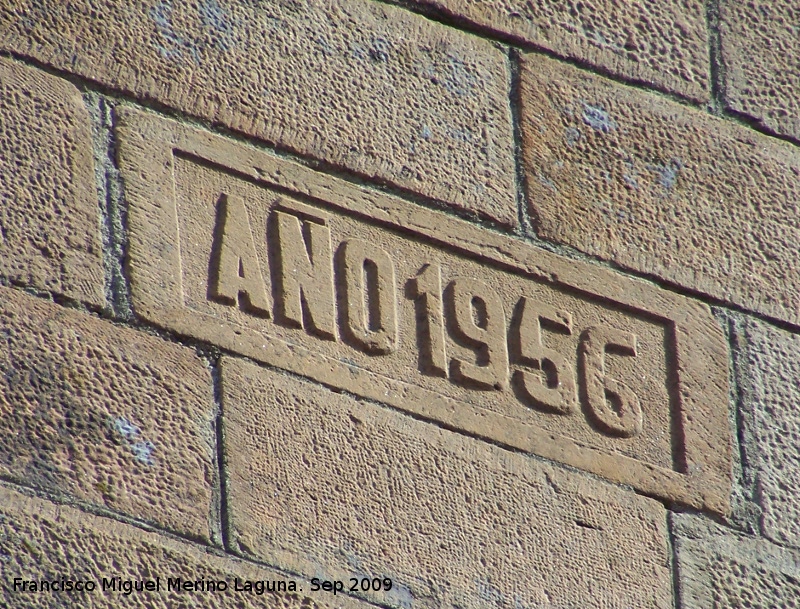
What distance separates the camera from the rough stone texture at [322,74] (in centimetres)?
267

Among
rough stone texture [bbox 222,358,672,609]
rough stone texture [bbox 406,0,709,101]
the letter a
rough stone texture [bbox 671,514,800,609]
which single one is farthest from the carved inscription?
rough stone texture [bbox 406,0,709,101]

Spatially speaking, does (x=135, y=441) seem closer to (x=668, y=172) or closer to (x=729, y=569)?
(x=729, y=569)

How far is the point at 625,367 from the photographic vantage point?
2881 mm

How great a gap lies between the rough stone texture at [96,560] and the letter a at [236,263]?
0.40 m

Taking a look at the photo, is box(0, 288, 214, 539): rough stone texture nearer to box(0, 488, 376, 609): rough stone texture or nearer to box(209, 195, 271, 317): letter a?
box(0, 488, 376, 609): rough stone texture

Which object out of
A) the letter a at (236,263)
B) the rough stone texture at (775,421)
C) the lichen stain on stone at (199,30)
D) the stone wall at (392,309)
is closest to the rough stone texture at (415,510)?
the stone wall at (392,309)

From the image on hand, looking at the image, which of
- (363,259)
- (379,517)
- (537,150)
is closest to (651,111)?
(537,150)

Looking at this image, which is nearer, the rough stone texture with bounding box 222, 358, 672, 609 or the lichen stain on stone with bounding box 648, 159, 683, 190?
the rough stone texture with bounding box 222, 358, 672, 609

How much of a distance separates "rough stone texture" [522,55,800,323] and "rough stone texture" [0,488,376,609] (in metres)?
0.86

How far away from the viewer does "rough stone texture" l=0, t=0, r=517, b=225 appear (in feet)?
8.75

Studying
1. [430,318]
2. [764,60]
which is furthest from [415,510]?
[764,60]

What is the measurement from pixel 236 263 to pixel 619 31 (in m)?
0.92

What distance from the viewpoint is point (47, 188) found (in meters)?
2.53

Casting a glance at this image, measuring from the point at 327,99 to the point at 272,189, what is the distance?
0.20 metres
